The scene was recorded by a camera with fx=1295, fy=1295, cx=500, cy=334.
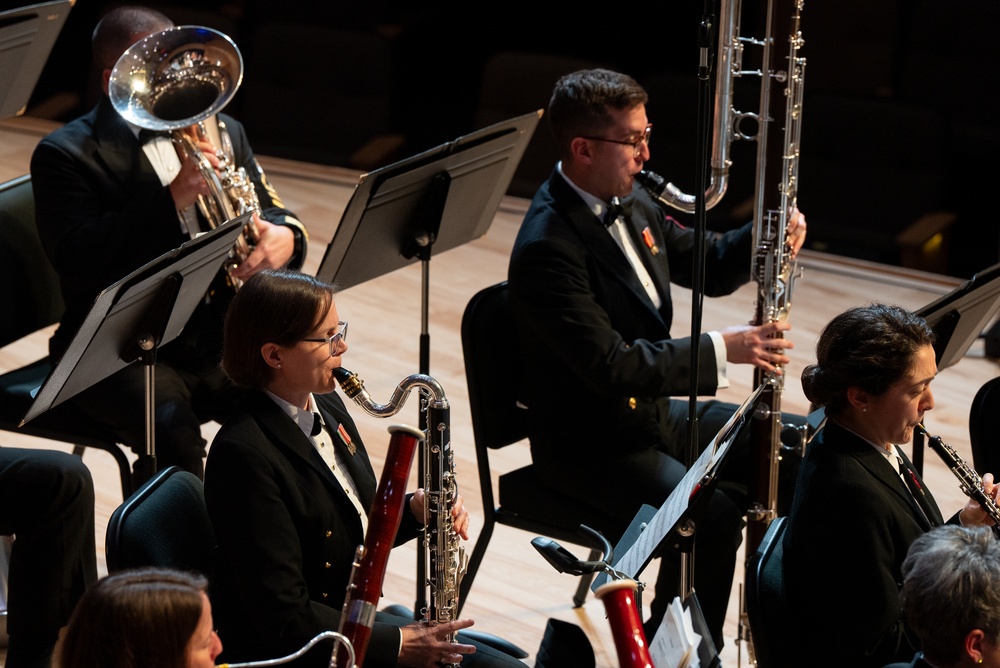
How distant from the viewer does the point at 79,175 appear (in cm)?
338

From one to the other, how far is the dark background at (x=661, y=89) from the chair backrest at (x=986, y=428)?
6.57 ft

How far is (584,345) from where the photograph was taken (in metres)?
3.05

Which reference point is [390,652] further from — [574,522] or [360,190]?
[360,190]

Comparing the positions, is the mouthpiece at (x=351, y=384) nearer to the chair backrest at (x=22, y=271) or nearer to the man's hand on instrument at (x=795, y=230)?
the man's hand on instrument at (x=795, y=230)

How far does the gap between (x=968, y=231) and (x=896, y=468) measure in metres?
3.27

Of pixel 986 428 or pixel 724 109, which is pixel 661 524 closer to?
pixel 724 109

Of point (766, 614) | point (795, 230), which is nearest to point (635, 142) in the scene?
point (795, 230)

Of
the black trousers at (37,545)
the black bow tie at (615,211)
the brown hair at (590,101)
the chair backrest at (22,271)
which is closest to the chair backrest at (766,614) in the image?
the black bow tie at (615,211)

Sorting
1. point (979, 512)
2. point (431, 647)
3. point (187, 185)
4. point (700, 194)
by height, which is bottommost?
point (431, 647)

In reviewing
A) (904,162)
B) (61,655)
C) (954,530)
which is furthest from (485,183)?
(904,162)

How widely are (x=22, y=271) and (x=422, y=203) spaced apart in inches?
43.1

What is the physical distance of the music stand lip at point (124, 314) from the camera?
2.63 metres

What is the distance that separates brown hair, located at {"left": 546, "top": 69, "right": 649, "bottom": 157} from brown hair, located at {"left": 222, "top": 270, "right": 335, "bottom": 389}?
1037 mm

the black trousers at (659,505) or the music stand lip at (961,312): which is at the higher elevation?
the music stand lip at (961,312)
